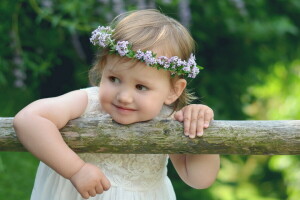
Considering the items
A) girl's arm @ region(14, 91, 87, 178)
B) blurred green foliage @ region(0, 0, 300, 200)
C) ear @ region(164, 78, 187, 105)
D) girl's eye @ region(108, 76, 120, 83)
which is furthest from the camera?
blurred green foliage @ region(0, 0, 300, 200)

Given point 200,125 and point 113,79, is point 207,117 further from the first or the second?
point 113,79

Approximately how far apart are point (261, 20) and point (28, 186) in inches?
76.1

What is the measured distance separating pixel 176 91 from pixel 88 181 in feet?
1.45

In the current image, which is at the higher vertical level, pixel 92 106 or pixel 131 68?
pixel 131 68

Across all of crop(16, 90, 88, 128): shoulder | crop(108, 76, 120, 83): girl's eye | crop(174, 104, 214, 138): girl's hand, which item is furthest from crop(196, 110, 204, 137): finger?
crop(16, 90, 88, 128): shoulder

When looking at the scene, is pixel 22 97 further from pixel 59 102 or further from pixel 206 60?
pixel 59 102

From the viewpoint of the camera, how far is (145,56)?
194cm

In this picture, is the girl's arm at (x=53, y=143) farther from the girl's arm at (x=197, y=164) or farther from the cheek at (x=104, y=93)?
the girl's arm at (x=197, y=164)

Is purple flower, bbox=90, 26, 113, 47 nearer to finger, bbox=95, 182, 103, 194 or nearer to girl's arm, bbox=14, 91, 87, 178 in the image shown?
girl's arm, bbox=14, 91, 87, 178

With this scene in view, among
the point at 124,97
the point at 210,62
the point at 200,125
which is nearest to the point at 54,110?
the point at 124,97

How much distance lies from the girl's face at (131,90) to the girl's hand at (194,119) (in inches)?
3.9

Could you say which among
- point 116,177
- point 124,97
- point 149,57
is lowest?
point 116,177

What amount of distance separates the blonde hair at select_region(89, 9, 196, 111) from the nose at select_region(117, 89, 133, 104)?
5.3 inches

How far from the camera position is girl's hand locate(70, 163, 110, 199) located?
1887mm
